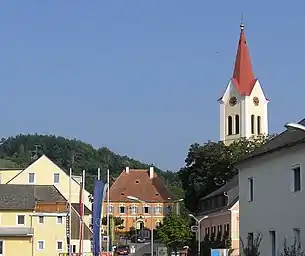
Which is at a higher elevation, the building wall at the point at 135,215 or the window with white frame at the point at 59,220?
the building wall at the point at 135,215

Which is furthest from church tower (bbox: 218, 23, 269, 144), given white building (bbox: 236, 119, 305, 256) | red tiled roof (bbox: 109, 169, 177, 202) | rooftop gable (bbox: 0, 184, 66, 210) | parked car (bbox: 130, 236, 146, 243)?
white building (bbox: 236, 119, 305, 256)

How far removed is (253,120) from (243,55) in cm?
1011

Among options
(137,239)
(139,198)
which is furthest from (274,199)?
(139,198)

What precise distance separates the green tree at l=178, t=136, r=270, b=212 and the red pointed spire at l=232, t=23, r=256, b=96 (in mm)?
24502

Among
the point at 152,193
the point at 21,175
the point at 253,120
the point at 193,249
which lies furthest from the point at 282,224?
the point at 152,193

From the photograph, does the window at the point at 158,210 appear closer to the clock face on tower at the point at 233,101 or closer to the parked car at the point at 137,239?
the parked car at the point at 137,239

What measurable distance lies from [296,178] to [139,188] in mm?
111450

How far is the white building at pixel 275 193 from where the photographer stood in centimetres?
3875

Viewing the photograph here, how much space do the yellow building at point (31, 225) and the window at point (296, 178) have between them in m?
43.5

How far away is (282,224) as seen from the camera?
4091 centimetres

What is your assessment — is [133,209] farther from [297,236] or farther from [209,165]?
[297,236]

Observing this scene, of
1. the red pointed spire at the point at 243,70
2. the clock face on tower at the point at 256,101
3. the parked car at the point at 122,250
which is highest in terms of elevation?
the red pointed spire at the point at 243,70

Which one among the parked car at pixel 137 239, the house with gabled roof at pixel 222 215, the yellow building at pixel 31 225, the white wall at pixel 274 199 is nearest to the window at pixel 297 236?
the white wall at pixel 274 199

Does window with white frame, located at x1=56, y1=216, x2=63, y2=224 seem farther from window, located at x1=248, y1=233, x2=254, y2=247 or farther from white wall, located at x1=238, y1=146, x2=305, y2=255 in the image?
window, located at x1=248, y1=233, x2=254, y2=247
